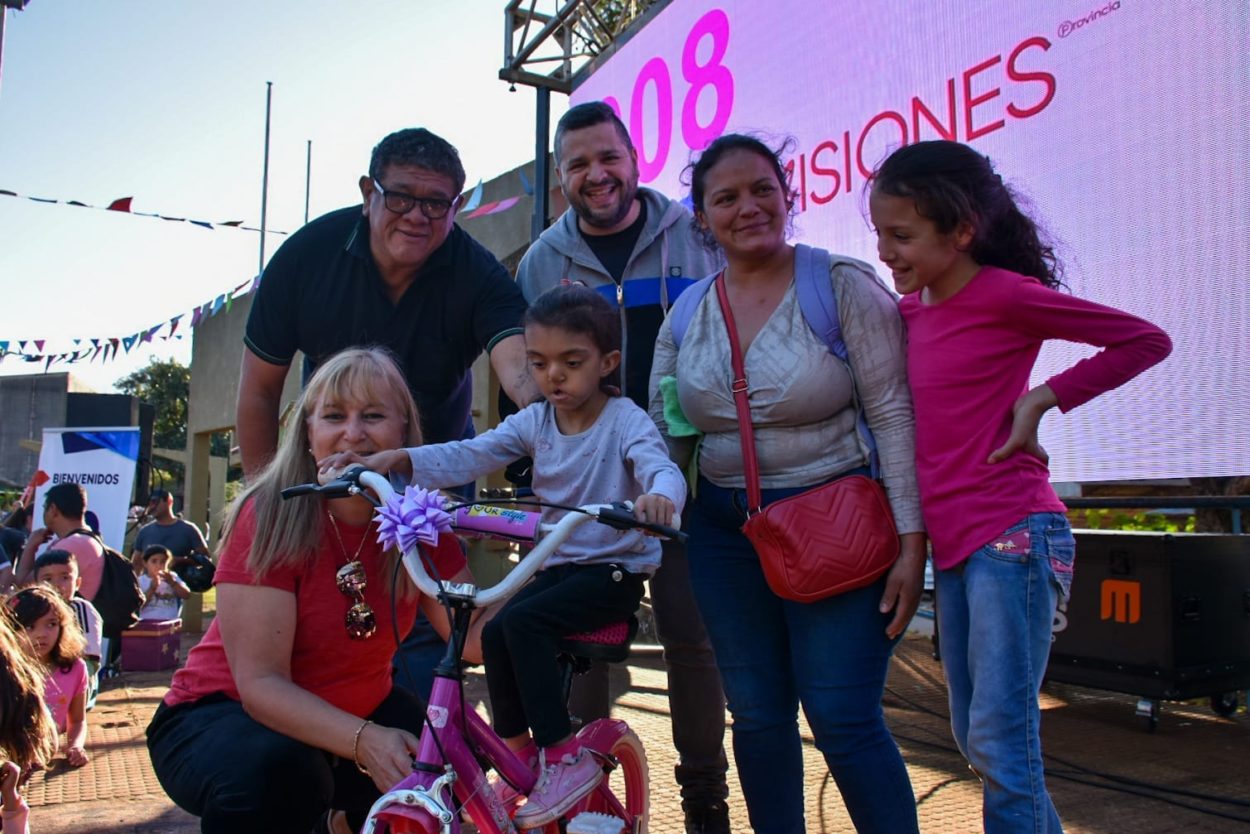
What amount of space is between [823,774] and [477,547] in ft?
17.8

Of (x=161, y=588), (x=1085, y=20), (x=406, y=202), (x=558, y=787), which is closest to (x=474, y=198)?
(x=161, y=588)

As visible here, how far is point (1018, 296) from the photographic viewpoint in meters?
1.93

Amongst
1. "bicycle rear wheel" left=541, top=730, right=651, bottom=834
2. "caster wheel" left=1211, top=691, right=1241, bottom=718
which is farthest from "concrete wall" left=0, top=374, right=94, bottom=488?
"bicycle rear wheel" left=541, top=730, right=651, bottom=834

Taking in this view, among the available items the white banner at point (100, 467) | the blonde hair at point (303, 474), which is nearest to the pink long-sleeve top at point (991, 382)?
the blonde hair at point (303, 474)

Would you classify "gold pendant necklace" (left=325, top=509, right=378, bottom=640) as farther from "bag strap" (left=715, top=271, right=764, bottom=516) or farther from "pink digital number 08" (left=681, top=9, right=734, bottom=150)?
"pink digital number 08" (left=681, top=9, right=734, bottom=150)

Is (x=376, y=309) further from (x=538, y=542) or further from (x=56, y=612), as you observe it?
(x=56, y=612)

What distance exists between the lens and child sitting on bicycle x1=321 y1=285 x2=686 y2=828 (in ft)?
6.89

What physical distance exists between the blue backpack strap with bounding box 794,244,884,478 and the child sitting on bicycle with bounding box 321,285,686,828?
16.7 inches

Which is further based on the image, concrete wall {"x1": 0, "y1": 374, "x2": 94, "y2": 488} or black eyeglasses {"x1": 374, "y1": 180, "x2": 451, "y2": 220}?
concrete wall {"x1": 0, "y1": 374, "x2": 94, "y2": 488}

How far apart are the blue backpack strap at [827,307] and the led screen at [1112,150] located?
1005mm

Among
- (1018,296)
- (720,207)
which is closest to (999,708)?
(1018,296)

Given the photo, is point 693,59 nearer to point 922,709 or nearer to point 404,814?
point 922,709

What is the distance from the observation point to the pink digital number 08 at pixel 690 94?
22.4ft

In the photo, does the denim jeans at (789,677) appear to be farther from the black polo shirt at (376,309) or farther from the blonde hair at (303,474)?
the black polo shirt at (376,309)
